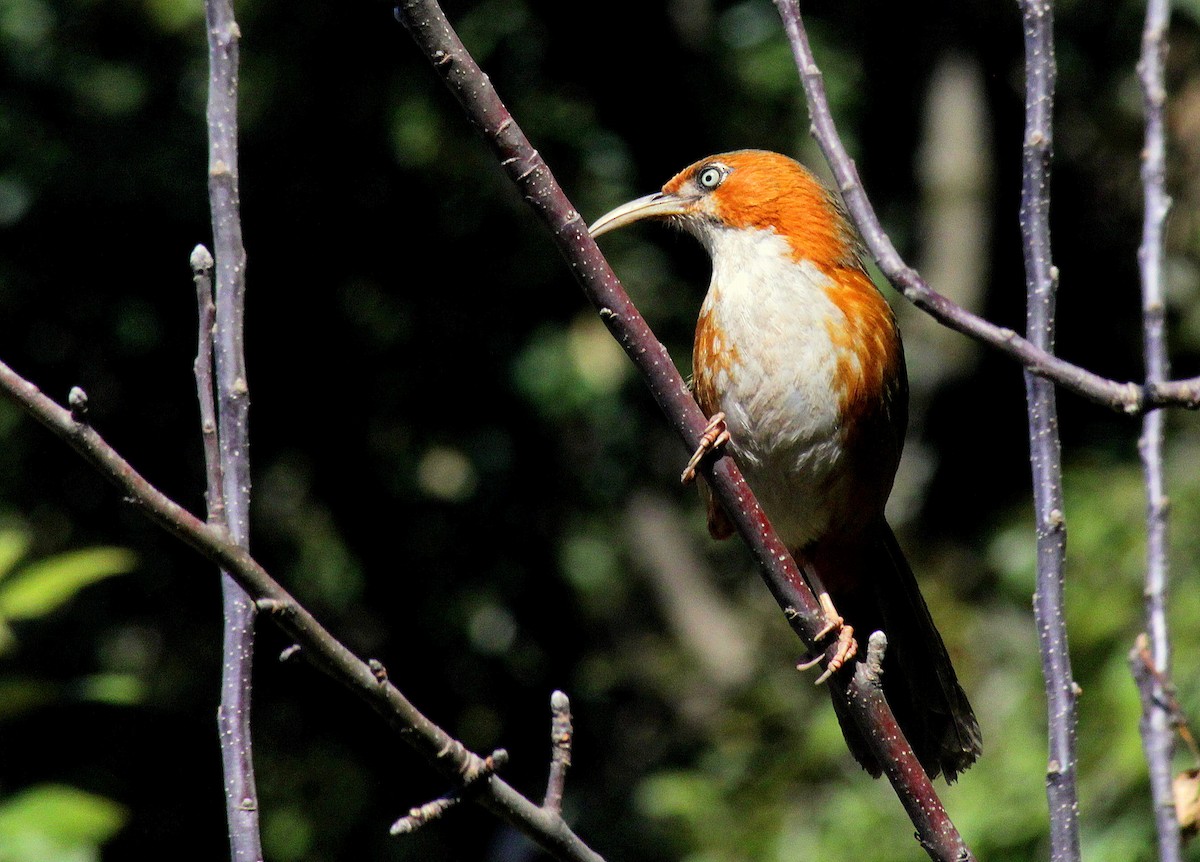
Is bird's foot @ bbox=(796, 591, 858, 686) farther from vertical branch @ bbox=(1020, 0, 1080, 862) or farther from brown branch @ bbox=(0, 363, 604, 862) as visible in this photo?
brown branch @ bbox=(0, 363, 604, 862)

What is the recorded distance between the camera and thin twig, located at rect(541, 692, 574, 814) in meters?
2.08

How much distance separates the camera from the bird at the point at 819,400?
3703mm

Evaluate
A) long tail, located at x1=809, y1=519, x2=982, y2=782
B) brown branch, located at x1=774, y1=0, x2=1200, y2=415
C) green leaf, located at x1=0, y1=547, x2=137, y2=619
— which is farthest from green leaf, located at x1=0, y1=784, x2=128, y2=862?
brown branch, located at x1=774, y1=0, x2=1200, y2=415

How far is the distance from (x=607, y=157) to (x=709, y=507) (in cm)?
346

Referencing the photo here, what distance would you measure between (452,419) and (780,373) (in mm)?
3947

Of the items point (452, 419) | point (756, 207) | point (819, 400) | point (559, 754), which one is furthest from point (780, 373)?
point (452, 419)

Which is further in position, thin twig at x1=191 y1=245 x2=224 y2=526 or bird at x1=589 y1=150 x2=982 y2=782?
bird at x1=589 y1=150 x2=982 y2=782

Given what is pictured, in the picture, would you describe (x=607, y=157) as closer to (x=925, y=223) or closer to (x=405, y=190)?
(x=405, y=190)

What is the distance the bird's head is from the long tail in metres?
0.79

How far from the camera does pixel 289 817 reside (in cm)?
730

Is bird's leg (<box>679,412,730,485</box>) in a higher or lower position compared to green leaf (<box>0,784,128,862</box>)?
higher

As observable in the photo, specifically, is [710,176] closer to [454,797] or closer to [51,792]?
[51,792]

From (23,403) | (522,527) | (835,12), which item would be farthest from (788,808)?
(23,403)

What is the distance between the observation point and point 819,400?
12.2ft
